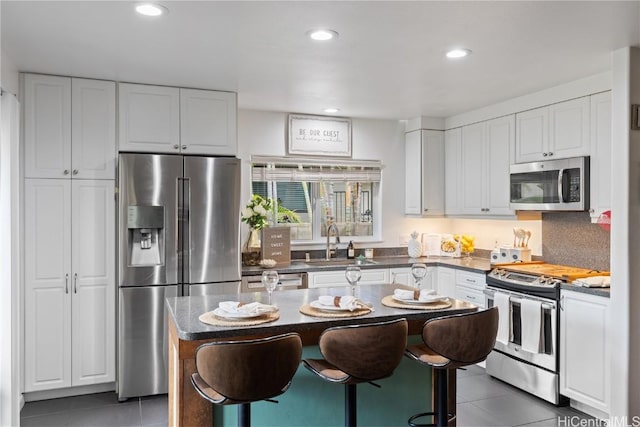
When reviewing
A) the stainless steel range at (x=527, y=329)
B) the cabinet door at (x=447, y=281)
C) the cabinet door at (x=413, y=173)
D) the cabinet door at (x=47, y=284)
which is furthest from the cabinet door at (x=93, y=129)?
the stainless steel range at (x=527, y=329)

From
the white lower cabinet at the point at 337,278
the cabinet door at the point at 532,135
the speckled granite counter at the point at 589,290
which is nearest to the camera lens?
the speckled granite counter at the point at 589,290

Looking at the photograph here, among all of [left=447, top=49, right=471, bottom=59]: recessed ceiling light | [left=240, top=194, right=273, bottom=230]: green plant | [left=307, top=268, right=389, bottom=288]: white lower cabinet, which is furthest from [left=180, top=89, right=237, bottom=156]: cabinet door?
[left=447, top=49, right=471, bottom=59]: recessed ceiling light

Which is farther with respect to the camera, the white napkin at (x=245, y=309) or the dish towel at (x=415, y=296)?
the dish towel at (x=415, y=296)

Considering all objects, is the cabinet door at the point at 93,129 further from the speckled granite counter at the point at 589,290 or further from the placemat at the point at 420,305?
the speckled granite counter at the point at 589,290

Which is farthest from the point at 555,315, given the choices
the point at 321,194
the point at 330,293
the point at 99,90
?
the point at 99,90

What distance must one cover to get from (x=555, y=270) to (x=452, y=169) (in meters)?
1.61

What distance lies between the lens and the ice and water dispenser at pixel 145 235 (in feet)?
12.0

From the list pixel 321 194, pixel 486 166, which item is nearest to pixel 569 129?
pixel 486 166

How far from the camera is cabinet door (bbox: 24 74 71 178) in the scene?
3.58 metres

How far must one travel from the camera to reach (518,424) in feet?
10.8

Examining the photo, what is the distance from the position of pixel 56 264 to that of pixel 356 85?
2661 mm

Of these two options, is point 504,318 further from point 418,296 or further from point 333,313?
point 333,313

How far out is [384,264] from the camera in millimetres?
4832

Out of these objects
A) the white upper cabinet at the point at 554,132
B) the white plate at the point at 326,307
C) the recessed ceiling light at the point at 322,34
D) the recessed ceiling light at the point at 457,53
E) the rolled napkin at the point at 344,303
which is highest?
the recessed ceiling light at the point at 457,53
